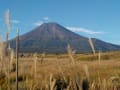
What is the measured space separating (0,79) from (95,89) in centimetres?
178

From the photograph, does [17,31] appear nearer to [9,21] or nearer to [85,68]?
[9,21]

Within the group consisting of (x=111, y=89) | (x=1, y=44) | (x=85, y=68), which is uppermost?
(x=1, y=44)

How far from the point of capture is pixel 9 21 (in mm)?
4520

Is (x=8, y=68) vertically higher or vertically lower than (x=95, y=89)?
higher

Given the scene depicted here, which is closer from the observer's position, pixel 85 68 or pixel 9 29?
pixel 85 68

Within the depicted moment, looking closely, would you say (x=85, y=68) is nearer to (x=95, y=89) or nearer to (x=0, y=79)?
(x=0, y=79)

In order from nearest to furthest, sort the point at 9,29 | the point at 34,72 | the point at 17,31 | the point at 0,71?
the point at 17,31 → the point at 9,29 → the point at 0,71 → the point at 34,72

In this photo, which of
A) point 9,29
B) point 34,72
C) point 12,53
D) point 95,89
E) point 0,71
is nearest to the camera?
point 9,29

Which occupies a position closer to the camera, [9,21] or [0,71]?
[9,21]

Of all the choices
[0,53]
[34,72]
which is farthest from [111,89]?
[0,53]

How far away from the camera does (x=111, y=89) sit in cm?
663

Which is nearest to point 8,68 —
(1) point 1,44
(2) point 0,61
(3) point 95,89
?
(2) point 0,61

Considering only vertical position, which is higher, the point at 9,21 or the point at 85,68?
the point at 9,21

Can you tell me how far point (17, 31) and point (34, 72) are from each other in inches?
70.5
